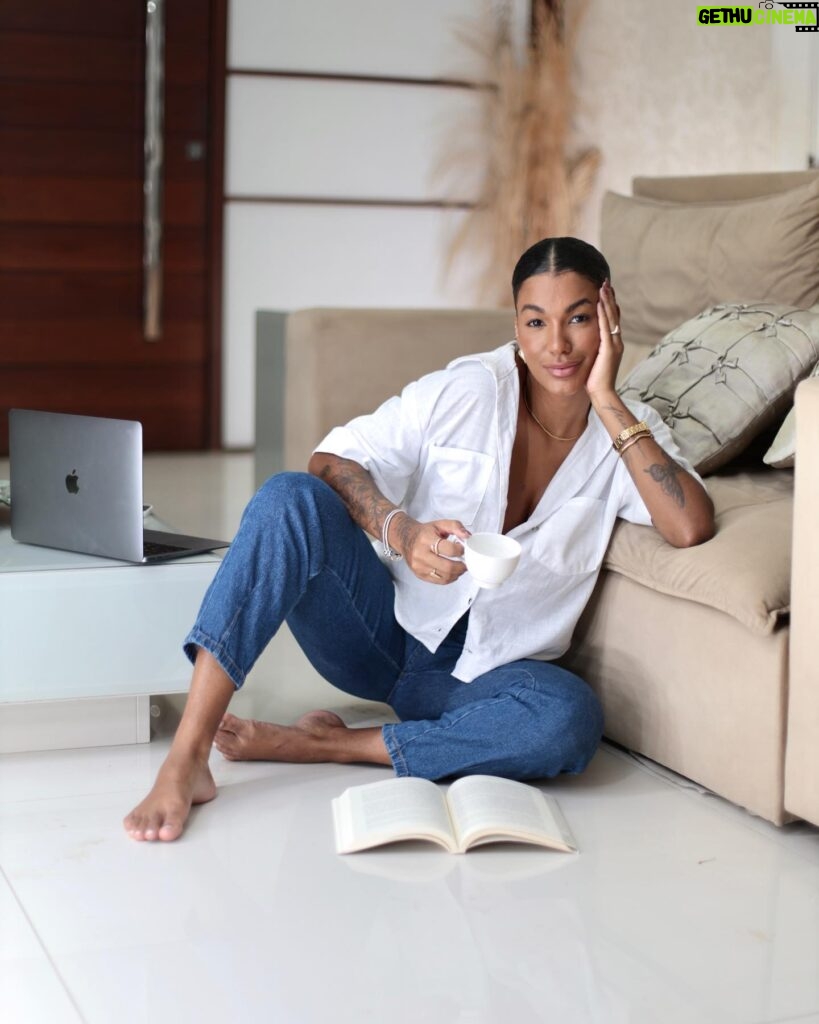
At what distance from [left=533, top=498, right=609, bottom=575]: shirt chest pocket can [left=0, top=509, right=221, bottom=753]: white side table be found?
1.67 ft

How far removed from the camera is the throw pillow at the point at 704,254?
257 cm

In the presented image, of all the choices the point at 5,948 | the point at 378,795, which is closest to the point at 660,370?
the point at 378,795

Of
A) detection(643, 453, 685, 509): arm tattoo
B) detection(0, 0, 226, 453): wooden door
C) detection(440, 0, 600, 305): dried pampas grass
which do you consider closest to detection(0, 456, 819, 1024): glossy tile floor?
detection(643, 453, 685, 509): arm tattoo

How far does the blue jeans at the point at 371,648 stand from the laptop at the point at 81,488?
0.24 meters

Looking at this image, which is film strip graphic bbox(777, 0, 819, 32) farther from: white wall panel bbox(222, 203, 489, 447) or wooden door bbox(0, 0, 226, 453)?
wooden door bbox(0, 0, 226, 453)

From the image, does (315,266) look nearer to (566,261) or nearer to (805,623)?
(566,261)

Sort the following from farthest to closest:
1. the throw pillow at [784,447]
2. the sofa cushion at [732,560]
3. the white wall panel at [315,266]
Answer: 1. the white wall panel at [315,266]
2. the throw pillow at [784,447]
3. the sofa cushion at [732,560]

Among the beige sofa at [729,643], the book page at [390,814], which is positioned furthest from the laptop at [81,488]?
the beige sofa at [729,643]

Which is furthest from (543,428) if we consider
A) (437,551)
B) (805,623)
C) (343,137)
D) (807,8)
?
(343,137)

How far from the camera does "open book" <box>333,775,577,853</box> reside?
172 centimetres

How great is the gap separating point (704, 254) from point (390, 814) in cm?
148

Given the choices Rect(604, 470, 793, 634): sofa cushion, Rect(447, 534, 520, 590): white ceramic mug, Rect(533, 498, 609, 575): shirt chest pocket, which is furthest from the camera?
Rect(533, 498, 609, 575): shirt chest pocket

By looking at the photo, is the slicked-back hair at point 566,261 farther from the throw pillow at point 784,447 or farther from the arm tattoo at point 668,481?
the throw pillow at point 784,447

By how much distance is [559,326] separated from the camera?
194 cm
